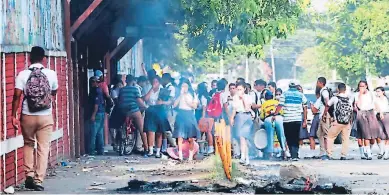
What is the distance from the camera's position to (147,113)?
1994 cm

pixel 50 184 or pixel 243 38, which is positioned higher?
pixel 243 38

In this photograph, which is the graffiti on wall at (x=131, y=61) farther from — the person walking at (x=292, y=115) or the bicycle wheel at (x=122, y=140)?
the person walking at (x=292, y=115)

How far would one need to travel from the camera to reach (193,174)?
14703 mm

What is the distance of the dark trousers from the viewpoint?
63.9ft

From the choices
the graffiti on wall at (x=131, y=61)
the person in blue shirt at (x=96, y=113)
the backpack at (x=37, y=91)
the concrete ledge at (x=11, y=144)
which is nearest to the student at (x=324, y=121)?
the person in blue shirt at (x=96, y=113)

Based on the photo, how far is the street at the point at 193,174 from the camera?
12.8 metres

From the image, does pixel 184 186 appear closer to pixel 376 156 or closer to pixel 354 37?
pixel 376 156

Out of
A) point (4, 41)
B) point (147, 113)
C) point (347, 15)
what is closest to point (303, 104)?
point (147, 113)

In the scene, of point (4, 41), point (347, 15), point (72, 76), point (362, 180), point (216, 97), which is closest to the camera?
point (4, 41)

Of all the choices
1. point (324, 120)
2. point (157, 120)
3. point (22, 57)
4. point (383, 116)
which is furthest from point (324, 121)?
point (22, 57)

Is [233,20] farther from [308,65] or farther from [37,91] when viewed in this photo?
[308,65]

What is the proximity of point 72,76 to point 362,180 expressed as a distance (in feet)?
21.7

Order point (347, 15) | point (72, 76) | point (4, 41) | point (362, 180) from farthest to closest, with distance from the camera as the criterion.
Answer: point (347, 15) → point (72, 76) → point (362, 180) → point (4, 41)

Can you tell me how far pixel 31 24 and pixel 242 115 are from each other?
6.00 metres
